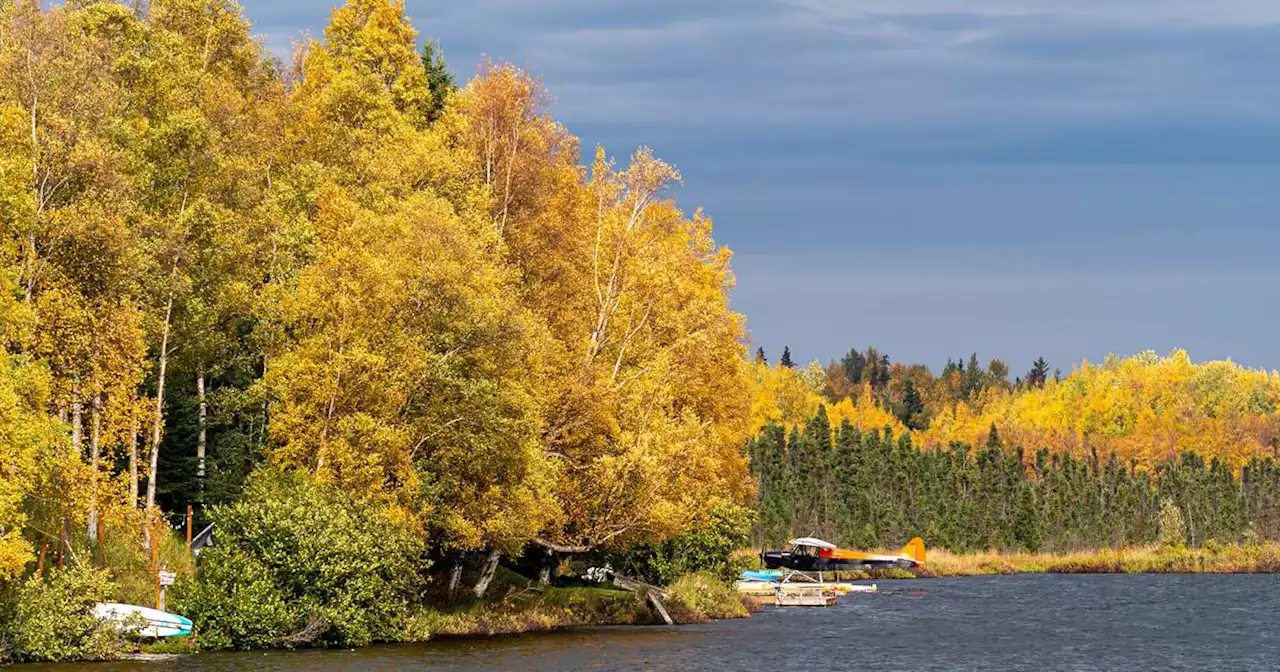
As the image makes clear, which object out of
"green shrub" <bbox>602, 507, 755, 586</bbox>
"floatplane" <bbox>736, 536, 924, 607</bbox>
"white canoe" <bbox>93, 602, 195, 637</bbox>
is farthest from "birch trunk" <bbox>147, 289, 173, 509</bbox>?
"floatplane" <bbox>736, 536, 924, 607</bbox>

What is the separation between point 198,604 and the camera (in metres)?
61.6

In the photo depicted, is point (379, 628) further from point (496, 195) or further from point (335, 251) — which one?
point (496, 195)

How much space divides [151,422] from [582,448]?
2326 cm

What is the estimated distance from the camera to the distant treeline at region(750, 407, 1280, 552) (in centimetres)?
18300

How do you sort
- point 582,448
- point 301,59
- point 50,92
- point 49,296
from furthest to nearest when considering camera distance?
point 301,59 → point 582,448 → point 50,92 → point 49,296

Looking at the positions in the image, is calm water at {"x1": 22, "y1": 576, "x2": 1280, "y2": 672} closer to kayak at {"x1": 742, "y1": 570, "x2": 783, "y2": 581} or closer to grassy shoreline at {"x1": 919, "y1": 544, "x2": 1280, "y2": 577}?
kayak at {"x1": 742, "y1": 570, "x2": 783, "y2": 581}

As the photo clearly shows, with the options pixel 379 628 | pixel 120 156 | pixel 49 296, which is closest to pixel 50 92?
pixel 120 156

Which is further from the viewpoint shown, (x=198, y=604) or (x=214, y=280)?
(x=214, y=280)

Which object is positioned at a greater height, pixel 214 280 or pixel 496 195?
pixel 496 195

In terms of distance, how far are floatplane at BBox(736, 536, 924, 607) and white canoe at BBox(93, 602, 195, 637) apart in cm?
5372

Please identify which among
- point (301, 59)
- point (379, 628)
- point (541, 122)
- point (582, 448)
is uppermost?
point (301, 59)

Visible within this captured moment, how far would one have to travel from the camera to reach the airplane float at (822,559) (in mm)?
135500

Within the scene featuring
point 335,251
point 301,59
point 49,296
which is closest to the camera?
point 49,296

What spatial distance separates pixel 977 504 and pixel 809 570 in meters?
59.9
